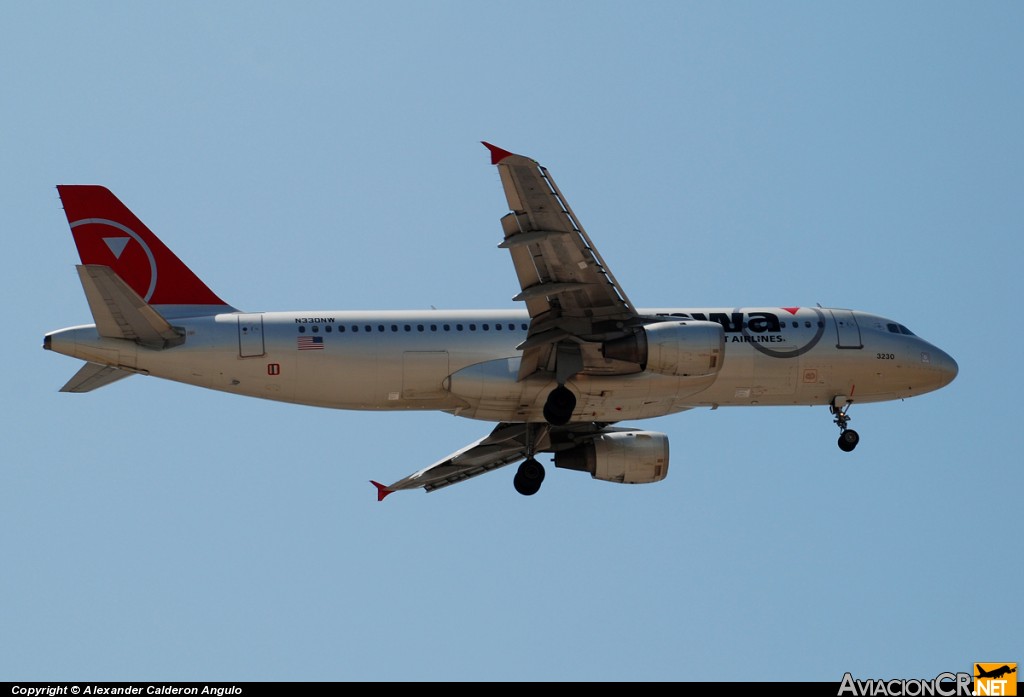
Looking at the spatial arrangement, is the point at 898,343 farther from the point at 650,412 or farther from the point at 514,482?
the point at 514,482

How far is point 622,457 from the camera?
1941 inches

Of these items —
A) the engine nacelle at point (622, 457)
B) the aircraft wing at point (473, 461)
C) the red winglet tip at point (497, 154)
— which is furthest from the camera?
the aircraft wing at point (473, 461)

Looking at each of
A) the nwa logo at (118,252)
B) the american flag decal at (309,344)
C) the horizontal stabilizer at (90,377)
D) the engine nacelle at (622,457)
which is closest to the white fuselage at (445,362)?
the american flag decal at (309,344)

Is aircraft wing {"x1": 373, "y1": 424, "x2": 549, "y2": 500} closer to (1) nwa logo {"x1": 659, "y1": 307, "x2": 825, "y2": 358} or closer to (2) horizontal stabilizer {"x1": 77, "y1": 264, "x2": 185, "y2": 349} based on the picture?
(1) nwa logo {"x1": 659, "y1": 307, "x2": 825, "y2": 358}

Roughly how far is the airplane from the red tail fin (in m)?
0.04

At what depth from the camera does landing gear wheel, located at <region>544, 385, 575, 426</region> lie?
144 ft

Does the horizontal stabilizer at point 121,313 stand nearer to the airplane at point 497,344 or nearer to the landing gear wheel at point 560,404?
the airplane at point 497,344

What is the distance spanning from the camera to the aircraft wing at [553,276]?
3938cm

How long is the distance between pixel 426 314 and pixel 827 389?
11984mm

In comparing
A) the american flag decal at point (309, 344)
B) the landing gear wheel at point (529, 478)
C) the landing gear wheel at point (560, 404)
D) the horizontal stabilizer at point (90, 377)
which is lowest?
the landing gear wheel at point (529, 478)

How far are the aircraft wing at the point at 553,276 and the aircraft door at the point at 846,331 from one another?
7.41 meters

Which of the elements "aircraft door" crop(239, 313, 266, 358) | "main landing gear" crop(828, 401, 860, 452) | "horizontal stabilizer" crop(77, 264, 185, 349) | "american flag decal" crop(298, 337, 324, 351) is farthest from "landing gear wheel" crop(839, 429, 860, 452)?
"horizontal stabilizer" crop(77, 264, 185, 349)

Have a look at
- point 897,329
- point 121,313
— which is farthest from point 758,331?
point 121,313

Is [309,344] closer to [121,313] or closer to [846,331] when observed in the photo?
[121,313]
